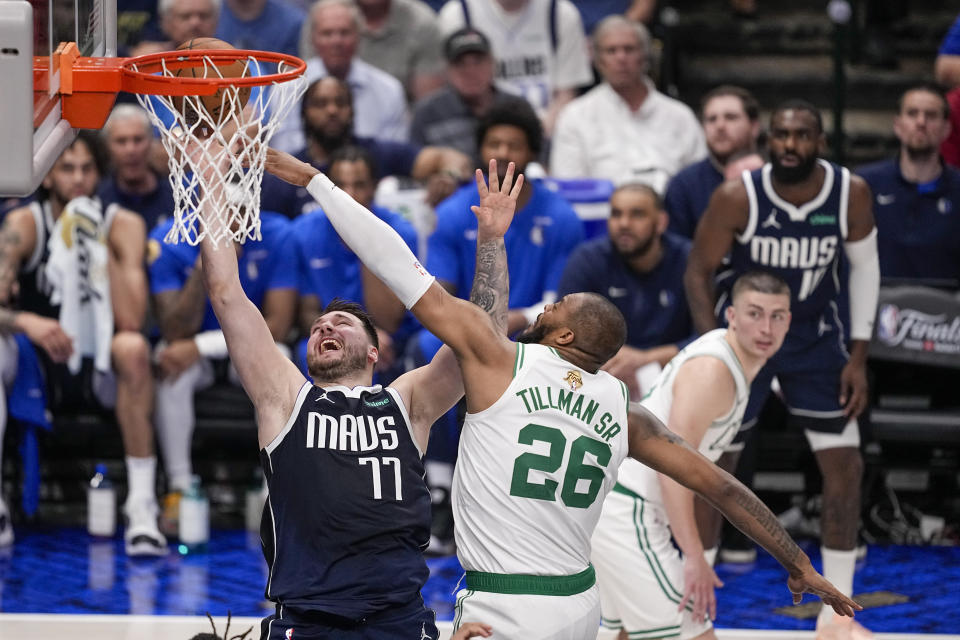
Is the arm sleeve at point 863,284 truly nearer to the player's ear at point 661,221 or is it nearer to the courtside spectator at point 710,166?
the player's ear at point 661,221

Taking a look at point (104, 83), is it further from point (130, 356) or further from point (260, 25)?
point (260, 25)

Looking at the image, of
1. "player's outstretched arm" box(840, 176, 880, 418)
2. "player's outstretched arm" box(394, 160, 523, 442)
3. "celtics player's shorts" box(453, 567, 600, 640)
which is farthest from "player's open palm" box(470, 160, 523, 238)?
"player's outstretched arm" box(840, 176, 880, 418)

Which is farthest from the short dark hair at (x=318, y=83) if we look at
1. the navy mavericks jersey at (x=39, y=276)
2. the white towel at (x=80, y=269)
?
the navy mavericks jersey at (x=39, y=276)

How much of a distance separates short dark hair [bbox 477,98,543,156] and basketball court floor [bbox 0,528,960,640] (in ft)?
6.85

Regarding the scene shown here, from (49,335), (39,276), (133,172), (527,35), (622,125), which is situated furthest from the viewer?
(527,35)

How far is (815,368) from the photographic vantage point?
630 cm

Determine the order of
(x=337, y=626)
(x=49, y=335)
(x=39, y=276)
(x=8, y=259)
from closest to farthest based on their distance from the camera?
(x=337, y=626), (x=49, y=335), (x=8, y=259), (x=39, y=276)

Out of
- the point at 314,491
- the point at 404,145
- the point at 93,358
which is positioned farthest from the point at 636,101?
the point at 314,491

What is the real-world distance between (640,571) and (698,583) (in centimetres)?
22

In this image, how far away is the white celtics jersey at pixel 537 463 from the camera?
4102 millimetres

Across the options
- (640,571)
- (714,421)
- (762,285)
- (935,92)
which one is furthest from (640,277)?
(640,571)

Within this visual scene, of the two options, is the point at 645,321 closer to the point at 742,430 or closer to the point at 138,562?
the point at 742,430

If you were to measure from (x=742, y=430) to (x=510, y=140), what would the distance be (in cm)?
190

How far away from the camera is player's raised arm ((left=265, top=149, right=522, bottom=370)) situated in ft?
13.3
